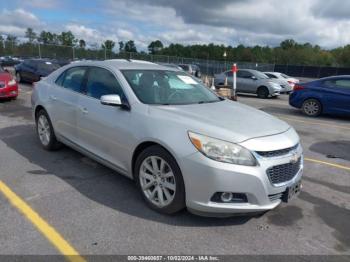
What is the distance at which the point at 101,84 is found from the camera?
4.77 meters

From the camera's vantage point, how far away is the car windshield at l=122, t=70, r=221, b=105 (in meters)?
4.35

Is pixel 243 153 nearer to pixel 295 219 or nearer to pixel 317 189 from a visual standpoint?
pixel 295 219

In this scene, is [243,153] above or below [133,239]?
above

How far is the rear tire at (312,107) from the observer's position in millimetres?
11798

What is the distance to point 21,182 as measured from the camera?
4.64 meters

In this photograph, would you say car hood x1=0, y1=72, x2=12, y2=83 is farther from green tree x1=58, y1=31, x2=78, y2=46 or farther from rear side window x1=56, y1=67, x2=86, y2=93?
green tree x1=58, y1=31, x2=78, y2=46

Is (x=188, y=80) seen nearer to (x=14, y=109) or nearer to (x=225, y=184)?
(x=225, y=184)

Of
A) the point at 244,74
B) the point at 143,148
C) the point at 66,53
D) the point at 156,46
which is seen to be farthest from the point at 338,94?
the point at 156,46

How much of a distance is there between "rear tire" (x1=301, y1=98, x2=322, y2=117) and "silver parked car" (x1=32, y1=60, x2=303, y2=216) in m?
7.89

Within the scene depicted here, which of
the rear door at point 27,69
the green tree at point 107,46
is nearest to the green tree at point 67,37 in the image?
the green tree at point 107,46

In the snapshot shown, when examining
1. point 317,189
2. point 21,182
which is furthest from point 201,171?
point 21,182

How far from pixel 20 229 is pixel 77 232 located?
57 centimetres

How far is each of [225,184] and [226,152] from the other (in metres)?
0.31

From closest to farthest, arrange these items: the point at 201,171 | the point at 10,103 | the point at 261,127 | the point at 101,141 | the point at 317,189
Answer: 1. the point at 201,171
2. the point at 261,127
3. the point at 101,141
4. the point at 317,189
5. the point at 10,103
